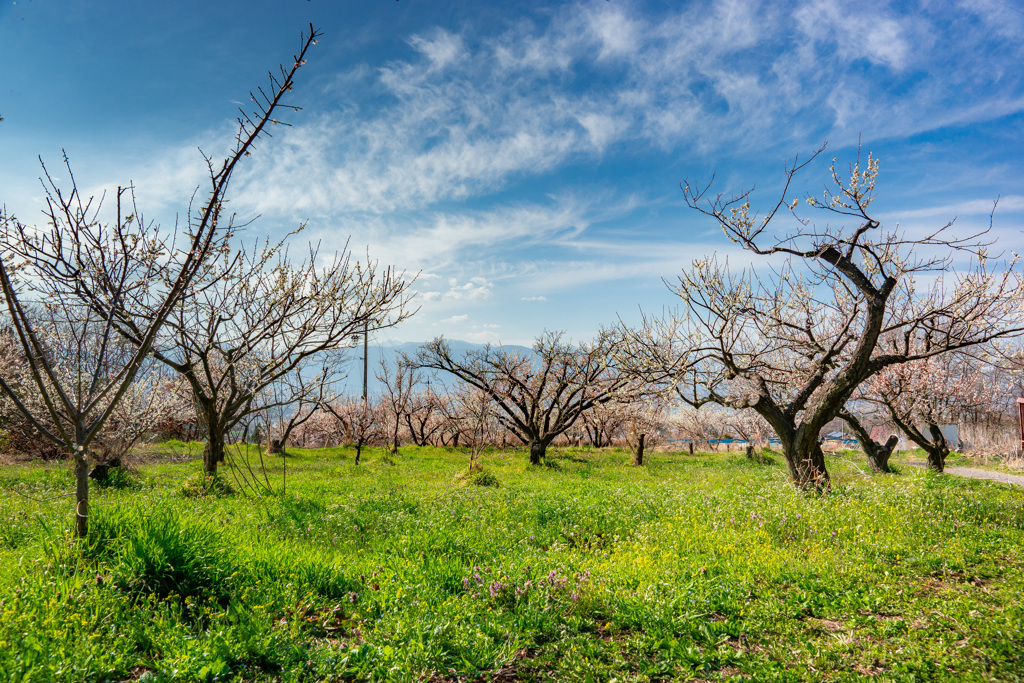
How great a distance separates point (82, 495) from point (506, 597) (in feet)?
13.4

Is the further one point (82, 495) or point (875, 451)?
point (875, 451)

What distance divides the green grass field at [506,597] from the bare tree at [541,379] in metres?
14.3

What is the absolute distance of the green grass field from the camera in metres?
3.87

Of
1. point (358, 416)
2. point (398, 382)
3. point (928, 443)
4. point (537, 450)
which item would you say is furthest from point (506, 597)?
point (358, 416)

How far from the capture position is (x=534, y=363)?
29.7m

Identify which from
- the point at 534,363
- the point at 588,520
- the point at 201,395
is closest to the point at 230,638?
the point at 588,520

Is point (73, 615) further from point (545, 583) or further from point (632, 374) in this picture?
point (632, 374)

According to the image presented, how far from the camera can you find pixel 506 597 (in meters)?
5.14

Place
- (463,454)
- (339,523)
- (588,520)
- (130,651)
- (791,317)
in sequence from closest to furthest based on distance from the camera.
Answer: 1. (130,651)
2. (339,523)
3. (588,520)
4. (791,317)
5. (463,454)

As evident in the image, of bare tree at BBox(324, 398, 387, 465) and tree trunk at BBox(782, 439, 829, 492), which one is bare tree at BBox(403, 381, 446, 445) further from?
tree trunk at BBox(782, 439, 829, 492)

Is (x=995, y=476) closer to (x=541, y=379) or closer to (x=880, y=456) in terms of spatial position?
(x=880, y=456)

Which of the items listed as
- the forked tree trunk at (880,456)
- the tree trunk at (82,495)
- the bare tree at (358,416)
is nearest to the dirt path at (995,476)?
the forked tree trunk at (880,456)

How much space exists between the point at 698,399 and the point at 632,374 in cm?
174

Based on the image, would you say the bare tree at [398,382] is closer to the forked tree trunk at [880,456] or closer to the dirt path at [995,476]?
the forked tree trunk at [880,456]
